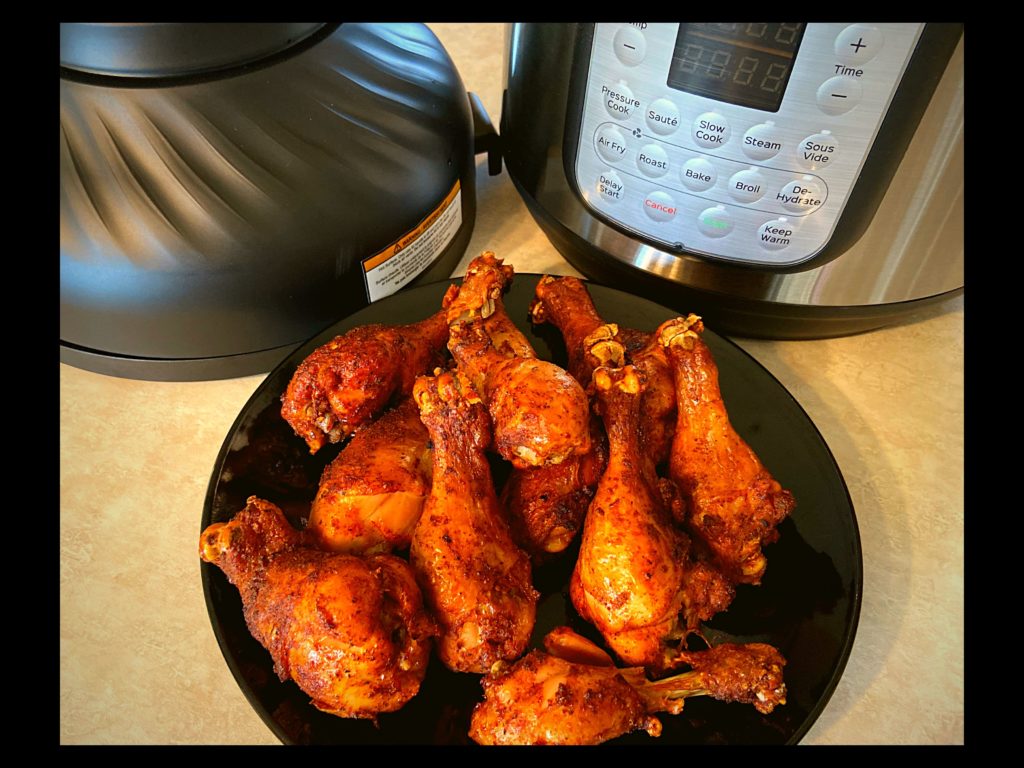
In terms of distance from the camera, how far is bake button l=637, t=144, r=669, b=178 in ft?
2.21

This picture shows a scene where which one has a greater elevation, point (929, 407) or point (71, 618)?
point (929, 407)

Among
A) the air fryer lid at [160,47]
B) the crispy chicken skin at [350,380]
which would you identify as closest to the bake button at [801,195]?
the crispy chicken skin at [350,380]

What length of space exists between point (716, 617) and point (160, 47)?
0.62 meters

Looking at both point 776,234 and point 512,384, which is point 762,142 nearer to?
point 776,234

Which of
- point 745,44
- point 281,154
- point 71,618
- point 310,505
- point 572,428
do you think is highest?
point 745,44

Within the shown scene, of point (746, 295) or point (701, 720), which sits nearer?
point (701, 720)

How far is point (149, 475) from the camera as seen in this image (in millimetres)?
773

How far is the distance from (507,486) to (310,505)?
0.17 m

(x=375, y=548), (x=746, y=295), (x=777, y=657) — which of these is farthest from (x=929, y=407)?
(x=375, y=548)

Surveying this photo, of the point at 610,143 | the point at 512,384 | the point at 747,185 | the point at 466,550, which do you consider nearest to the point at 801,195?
the point at 747,185

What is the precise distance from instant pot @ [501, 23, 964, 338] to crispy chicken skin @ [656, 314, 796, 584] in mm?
111

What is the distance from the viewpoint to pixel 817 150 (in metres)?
0.62

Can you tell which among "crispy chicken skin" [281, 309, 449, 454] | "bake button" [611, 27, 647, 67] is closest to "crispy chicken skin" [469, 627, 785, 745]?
"crispy chicken skin" [281, 309, 449, 454]

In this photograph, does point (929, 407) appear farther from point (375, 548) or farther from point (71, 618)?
point (71, 618)
